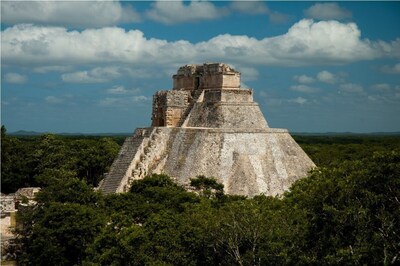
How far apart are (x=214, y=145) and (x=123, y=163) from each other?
437 centimetres

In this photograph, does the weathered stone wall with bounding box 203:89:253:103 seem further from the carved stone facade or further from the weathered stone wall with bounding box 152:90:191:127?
the weathered stone wall with bounding box 152:90:191:127

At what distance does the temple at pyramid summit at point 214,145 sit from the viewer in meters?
28.0

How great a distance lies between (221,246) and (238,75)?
539 inches

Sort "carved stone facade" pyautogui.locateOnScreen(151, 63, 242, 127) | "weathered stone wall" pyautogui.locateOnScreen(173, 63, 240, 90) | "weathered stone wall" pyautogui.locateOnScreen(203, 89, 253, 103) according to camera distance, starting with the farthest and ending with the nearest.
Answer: "weathered stone wall" pyautogui.locateOnScreen(173, 63, 240, 90) < "carved stone facade" pyautogui.locateOnScreen(151, 63, 242, 127) < "weathered stone wall" pyautogui.locateOnScreen(203, 89, 253, 103)

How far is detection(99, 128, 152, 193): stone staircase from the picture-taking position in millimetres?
28859

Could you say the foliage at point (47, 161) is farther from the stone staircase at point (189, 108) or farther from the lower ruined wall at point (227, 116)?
the lower ruined wall at point (227, 116)

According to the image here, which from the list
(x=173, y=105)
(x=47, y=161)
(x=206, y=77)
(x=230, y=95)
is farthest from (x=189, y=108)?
(x=47, y=161)

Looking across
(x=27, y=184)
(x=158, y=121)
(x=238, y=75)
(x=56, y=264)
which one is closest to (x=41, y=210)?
(x=56, y=264)

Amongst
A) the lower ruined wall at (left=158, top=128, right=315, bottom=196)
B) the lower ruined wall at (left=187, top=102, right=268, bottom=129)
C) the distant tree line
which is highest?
the lower ruined wall at (left=187, top=102, right=268, bottom=129)

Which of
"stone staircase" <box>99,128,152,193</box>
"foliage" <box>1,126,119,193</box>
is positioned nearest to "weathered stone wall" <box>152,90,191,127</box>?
"stone staircase" <box>99,128,152,193</box>

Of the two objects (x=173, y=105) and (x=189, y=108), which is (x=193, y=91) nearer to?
(x=189, y=108)

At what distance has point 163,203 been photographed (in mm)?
25062

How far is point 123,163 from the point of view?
29.8m

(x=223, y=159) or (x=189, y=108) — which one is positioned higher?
(x=189, y=108)
